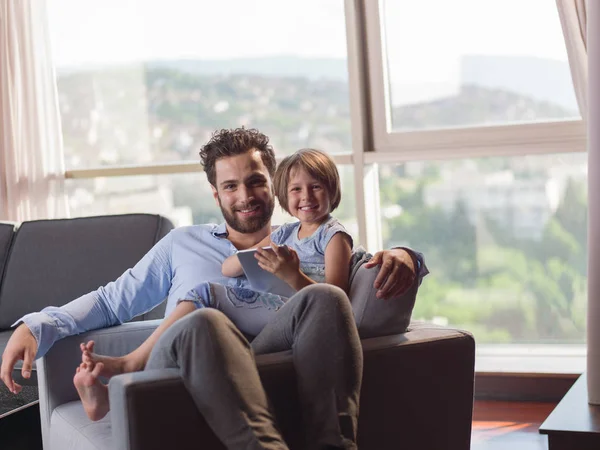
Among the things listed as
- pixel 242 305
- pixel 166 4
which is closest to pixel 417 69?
pixel 166 4

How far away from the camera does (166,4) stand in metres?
4.25

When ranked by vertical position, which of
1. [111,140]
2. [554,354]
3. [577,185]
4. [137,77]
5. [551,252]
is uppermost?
[137,77]

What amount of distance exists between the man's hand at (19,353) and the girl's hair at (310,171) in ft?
2.43

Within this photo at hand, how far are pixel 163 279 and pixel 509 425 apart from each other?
143 centimetres

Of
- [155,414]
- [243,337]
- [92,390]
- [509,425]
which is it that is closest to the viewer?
[155,414]

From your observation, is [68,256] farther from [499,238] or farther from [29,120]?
[499,238]

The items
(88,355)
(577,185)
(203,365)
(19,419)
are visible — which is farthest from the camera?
(577,185)

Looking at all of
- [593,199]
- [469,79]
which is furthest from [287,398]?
[469,79]

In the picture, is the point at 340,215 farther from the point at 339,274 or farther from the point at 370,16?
the point at 339,274

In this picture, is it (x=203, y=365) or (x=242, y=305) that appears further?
(x=242, y=305)

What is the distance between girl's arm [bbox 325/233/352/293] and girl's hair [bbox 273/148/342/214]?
17cm

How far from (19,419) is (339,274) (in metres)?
0.94

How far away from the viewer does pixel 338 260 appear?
224 cm

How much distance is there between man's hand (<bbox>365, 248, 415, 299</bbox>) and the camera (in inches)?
81.2
